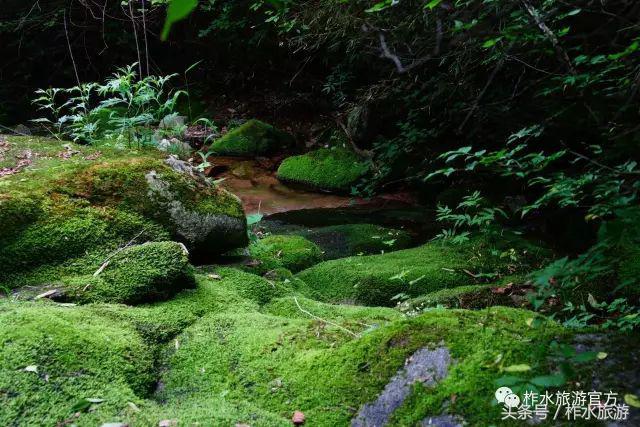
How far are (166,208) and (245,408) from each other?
212 centimetres

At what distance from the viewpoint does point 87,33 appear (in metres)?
14.5

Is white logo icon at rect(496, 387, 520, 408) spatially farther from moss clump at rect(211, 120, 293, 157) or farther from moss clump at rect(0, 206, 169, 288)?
moss clump at rect(211, 120, 293, 157)

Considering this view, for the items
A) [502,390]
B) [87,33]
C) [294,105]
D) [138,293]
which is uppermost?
[87,33]

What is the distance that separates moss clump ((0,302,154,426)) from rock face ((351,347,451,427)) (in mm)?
918

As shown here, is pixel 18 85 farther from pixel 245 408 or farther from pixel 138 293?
pixel 245 408

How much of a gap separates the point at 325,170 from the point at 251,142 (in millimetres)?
2419

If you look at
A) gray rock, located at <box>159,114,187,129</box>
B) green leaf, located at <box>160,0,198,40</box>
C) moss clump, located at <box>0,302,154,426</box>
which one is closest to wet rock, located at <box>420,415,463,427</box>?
moss clump, located at <box>0,302,154,426</box>

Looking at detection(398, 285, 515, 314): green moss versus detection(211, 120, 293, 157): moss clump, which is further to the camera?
detection(211, 120, 293, 157): moss clump

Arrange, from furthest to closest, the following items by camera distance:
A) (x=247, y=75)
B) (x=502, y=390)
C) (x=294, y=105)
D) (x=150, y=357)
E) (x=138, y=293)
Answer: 1. (x=247, y=75)
2. (x=294, y=105)
3. (x=138, y=293)
4. (x=150, y=357)
5. (x=502, y=390)

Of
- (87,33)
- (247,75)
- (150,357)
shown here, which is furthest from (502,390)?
(87,33)

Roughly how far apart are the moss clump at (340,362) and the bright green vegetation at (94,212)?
1163mm

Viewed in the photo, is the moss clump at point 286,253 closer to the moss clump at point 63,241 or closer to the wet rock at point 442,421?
the moss clump at point 63,241

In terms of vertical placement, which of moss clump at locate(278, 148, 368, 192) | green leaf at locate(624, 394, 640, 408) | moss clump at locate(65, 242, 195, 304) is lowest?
moss clump at locate(278, 148, 368, 192)

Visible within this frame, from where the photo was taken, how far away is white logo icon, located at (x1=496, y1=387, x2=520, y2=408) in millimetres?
1542
